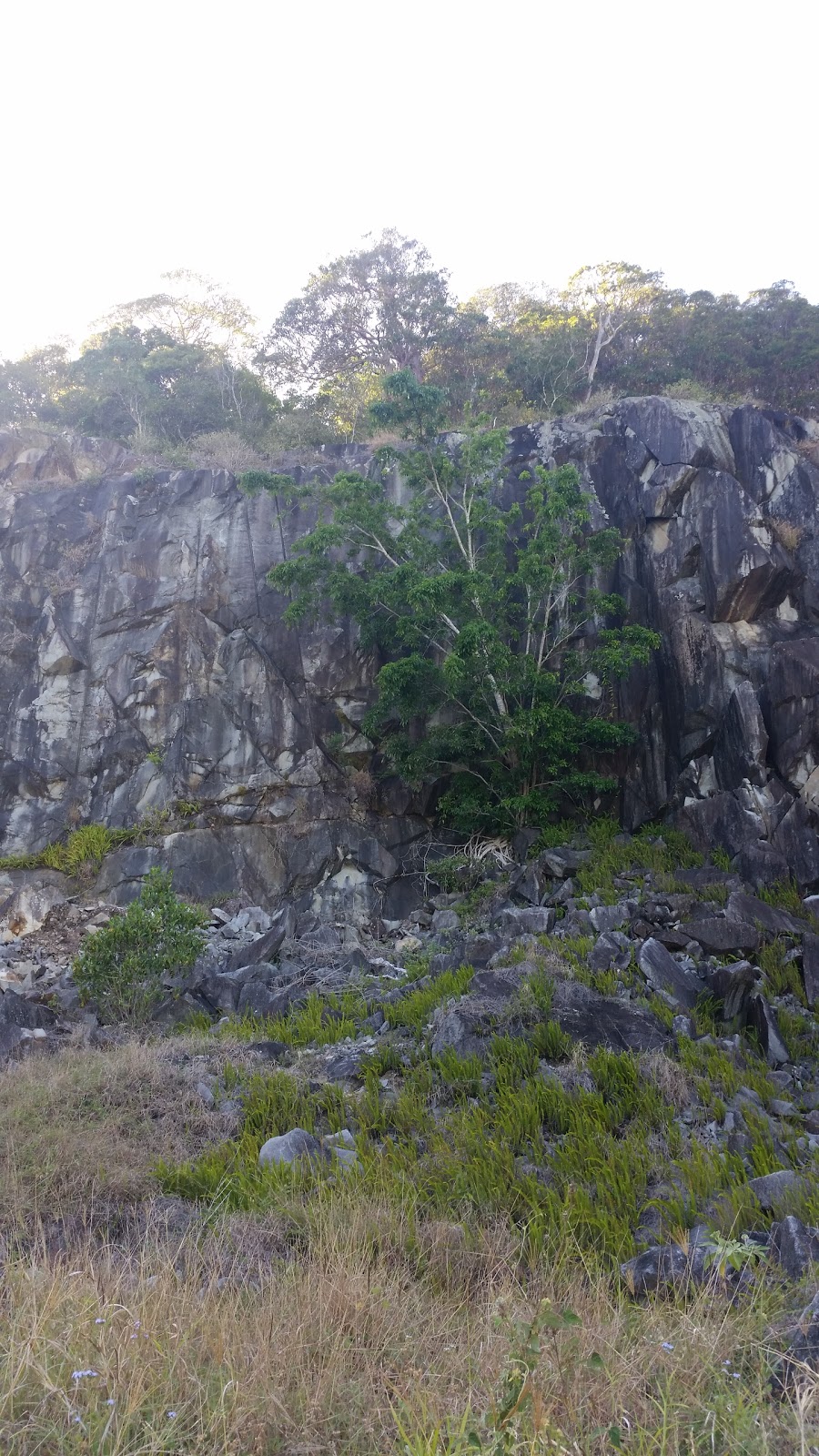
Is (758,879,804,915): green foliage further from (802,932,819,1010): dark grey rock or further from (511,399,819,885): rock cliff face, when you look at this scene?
(802,932,819,1010): dark grey rock

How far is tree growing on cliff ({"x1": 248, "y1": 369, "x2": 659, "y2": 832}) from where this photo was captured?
1336cm

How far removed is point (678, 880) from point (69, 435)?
16.8 m

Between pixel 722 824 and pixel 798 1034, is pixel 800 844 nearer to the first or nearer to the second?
pixel 722 824

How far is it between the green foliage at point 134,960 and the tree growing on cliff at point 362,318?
1712 cm

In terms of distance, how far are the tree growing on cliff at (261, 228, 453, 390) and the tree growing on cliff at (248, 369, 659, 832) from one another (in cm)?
929

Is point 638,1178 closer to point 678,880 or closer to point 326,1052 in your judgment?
point 326,1052

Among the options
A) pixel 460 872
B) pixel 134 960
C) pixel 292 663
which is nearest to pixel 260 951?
pixel 134 960

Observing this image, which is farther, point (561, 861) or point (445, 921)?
point (561, 861)

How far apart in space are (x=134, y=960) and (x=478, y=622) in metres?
6.38

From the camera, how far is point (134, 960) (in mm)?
9586

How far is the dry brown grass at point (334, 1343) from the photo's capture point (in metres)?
2.62

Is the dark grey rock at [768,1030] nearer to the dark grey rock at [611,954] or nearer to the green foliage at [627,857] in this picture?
the dark grey rock at [611,954]

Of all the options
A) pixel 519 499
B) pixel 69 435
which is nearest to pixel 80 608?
pixel 69 435

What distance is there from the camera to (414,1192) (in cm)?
500
